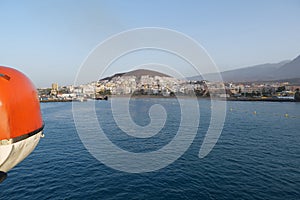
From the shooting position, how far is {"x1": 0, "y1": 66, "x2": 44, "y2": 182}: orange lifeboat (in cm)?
381

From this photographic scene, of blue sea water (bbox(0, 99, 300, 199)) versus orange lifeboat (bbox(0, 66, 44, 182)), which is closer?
orange lifeboat (bbox(0, 66, 44, 182))

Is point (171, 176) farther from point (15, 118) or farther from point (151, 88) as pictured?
point (151, 88)

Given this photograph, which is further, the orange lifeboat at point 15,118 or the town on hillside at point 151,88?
the town on hillside at point 151,88

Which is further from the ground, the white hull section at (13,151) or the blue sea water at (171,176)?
the white hull section at (13,151)

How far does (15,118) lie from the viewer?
404 centimetres

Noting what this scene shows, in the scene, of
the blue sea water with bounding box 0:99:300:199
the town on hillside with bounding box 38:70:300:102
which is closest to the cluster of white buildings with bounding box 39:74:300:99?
the town on hillside with bounding box 38:70:300:102

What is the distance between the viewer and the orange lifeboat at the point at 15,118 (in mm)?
3813

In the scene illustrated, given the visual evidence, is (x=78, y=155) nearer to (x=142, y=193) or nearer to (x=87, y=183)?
(x=87, y=183)

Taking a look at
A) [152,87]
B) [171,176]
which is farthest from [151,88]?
[171,176]

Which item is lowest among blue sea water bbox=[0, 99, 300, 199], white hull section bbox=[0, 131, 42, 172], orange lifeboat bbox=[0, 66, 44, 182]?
blue sea water bbox=[0, 99, 300, 199]

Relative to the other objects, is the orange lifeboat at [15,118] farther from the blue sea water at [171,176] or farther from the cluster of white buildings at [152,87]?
the cluster of white buildings at [152,87]

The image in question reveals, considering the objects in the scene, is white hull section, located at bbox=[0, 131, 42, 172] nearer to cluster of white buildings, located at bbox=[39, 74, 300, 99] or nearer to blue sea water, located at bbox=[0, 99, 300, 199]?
blue sea water, located at bbox=[0, 99, 300, 199]

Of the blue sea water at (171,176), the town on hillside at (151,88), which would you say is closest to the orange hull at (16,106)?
the blue sea water at (171,176)

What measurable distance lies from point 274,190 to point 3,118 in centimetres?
1444
